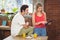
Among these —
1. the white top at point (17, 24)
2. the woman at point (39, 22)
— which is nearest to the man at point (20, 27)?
the white top at point (17, 24)

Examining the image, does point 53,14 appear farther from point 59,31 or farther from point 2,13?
point 2,13

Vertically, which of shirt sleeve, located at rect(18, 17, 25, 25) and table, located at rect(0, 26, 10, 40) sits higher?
shirt sleeve, located at rect(18, 17, 25, 25)

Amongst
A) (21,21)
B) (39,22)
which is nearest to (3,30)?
(39,22)

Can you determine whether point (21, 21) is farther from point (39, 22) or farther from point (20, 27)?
point (39, 22)

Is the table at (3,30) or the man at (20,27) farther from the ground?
the man at (20,27)

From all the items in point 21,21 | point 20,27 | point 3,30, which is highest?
point 21,21

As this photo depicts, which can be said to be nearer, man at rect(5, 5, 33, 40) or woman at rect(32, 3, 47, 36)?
man at rect(5, 5, 33, 40)

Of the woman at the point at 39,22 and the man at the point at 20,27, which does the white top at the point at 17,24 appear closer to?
the man at the point at 20,27

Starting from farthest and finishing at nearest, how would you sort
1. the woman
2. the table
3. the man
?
1. the table
2. the woman
3. the man

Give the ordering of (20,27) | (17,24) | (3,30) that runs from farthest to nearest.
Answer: (3,30)
(17,24)
(20,27)

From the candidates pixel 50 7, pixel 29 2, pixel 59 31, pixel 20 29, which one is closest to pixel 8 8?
pixel 29 2

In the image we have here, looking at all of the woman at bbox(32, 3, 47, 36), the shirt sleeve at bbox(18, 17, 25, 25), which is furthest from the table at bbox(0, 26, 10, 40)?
the shirt sleeve at bbox(18, 17, 25, 25)

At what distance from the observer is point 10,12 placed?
6.02m

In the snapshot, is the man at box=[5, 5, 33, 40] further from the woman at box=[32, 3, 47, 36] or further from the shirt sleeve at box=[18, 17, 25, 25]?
the woman at box=[32, 3, 47, 36]
